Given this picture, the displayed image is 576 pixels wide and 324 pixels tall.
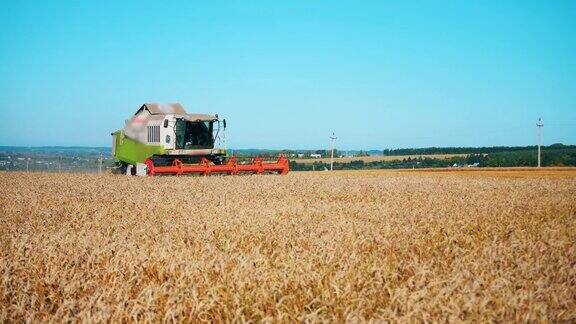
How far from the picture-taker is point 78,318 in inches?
120

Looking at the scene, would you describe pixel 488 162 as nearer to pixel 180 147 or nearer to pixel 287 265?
pixel 180 147

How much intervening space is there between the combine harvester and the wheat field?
15.8 m

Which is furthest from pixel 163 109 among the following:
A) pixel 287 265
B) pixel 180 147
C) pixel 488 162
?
pixel 488 162

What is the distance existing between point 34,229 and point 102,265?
3137 millimetres

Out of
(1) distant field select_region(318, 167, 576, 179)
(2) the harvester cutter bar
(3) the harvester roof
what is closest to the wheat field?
(2) the harvester cutter bar

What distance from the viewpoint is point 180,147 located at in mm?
26734

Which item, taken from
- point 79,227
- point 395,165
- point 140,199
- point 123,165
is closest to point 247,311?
point 79,227

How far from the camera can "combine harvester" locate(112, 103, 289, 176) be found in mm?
25438

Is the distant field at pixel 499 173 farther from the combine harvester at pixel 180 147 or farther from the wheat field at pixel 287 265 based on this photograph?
the wheat field at pixel 287 265

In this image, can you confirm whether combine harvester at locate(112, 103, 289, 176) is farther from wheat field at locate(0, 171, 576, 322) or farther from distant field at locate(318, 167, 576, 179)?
wheat field at locate(0, 171, 576, 322)

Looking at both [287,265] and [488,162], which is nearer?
[287,265]

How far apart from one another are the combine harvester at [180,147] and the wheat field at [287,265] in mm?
15796

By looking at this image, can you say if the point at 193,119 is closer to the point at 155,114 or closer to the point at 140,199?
the point at 155,114

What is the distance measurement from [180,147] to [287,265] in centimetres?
2331
